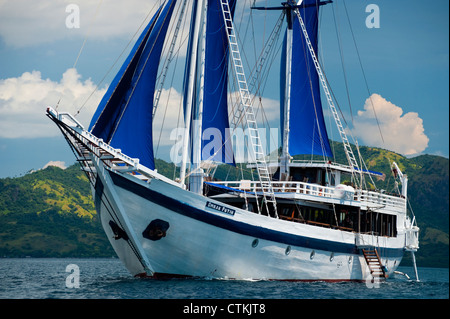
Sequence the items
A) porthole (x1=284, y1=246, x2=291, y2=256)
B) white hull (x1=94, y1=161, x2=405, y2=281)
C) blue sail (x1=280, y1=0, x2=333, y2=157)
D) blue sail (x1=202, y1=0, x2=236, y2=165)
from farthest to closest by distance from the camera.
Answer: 1. blue sail (x1=280, y1=0, x2=333, y2=157)
2. blue sail (x1=202, y1=0, x2=236, y2=165)
3. porthole (x1=284, y1=246, x2=291, y2=256)
4. white hull (x1=94, y1=161, x2=405, y2=281)

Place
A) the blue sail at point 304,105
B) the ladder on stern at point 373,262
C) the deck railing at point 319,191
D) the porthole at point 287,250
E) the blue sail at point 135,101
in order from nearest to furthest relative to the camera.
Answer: the blue sail at point 135,101 < the porthole at point 287,250 < the deck railing at point 319,191 < the ladder on stern at point 373,262 < the blue sail at point 304,105

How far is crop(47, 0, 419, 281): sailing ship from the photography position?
28.6 meters

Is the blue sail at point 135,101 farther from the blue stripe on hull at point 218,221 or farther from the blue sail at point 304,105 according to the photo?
the blue sail at point 304,105

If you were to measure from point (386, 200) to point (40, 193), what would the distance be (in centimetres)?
11897

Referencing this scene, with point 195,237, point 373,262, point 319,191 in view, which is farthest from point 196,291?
point 373,262

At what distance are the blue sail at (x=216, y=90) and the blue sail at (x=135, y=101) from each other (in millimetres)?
5062

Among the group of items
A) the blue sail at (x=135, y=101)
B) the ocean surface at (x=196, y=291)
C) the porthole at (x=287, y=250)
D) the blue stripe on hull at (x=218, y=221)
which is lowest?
the ocean surface at (x=196, y=291)

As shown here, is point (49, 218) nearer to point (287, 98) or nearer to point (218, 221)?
point (287, 98)

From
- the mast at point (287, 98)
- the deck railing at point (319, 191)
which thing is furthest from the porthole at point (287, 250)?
the mast at point (287, 98)

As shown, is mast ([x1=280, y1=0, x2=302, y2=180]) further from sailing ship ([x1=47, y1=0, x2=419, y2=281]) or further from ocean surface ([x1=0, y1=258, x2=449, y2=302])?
ocean surface ([x1=0, y1=258, x2=449, y2=302])

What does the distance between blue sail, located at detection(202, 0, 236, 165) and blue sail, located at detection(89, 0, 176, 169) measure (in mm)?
5062

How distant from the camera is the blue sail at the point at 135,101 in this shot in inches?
1156

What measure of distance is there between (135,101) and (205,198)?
6096mm

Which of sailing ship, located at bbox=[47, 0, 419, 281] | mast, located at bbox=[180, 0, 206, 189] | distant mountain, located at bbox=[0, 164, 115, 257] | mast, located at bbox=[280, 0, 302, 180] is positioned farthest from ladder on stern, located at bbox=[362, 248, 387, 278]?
distant mountain, located at bbox=[0, 164, 115, 257]
